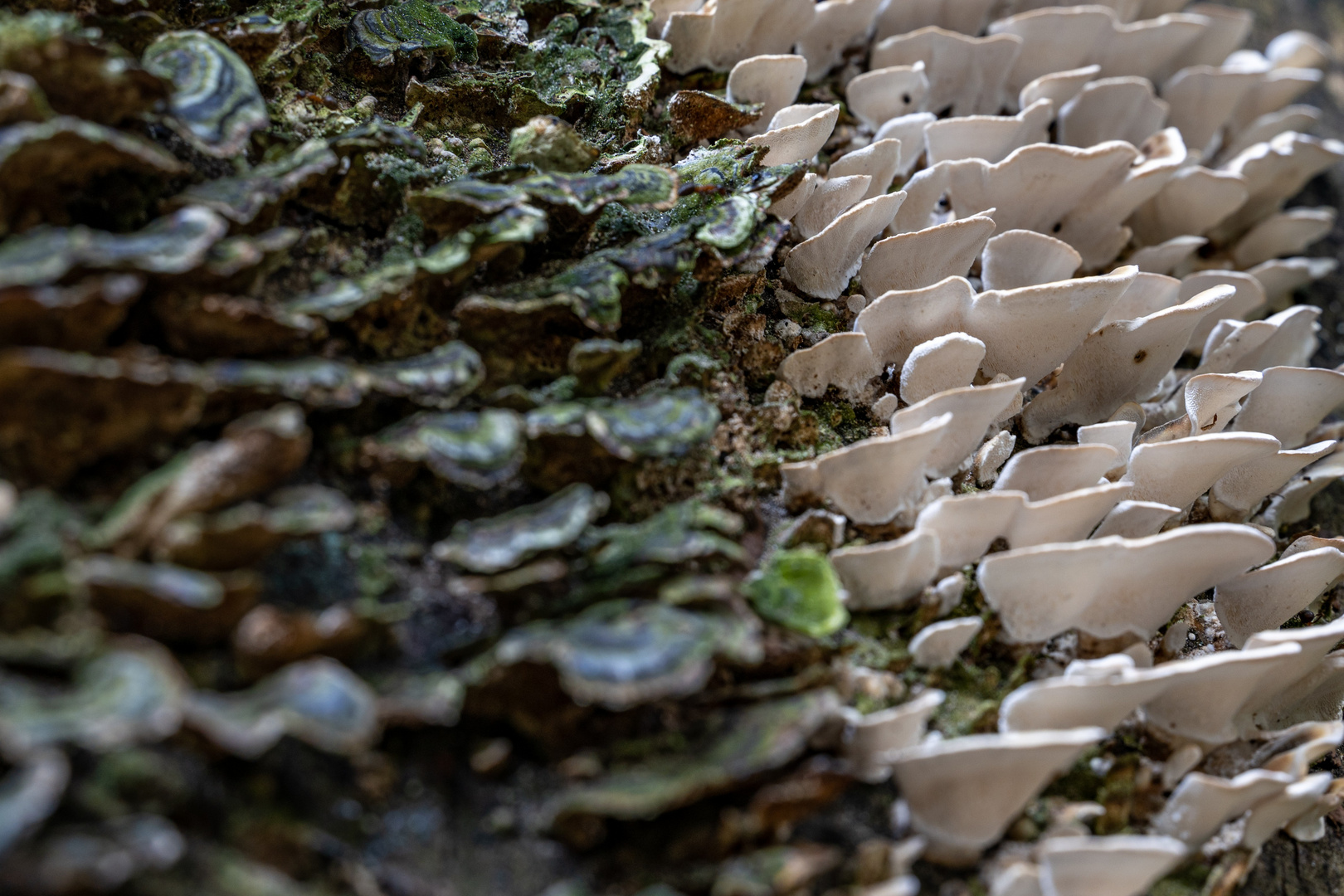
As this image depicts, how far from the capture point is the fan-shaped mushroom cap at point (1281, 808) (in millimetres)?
1772

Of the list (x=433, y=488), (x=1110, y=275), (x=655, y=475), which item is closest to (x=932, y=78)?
(x=1110, y=275)

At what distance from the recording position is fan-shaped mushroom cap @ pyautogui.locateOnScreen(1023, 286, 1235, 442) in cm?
239

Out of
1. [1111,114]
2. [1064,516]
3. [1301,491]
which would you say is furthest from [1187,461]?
[1111,114]

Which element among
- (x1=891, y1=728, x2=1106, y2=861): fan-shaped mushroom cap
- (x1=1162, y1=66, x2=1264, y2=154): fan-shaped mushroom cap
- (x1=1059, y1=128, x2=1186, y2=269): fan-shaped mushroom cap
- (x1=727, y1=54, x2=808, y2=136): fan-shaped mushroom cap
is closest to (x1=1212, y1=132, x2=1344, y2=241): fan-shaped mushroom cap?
(x1=1162, y1=66, x2=1264, y2=154): fan-shaped mushroom cap

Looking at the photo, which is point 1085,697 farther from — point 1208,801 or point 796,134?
point 796,134

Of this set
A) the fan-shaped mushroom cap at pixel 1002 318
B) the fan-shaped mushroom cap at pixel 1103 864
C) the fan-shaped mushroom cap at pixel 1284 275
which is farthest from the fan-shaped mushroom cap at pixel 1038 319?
the fan-shaped mushroom cap at pixel 1284 275

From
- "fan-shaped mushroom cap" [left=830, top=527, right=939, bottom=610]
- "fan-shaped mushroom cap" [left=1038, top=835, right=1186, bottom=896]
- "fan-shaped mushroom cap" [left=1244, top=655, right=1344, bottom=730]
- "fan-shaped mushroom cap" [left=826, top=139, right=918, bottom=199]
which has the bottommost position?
"fan-shaped mushroom cap" [left=1244, top=655, right=1344, bottom=730]

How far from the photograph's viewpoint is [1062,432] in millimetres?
2609

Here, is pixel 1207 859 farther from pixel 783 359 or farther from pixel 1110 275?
pixel 783 359

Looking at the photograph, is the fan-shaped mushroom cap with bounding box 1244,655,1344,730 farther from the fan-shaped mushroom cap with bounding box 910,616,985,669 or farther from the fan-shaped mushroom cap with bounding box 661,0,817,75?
the fan-shaped mushroom cap with bounding box 661,0,817,75

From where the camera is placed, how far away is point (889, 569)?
1.92m

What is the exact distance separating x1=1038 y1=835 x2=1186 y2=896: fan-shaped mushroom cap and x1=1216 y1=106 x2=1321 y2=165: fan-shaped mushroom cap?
3419 millimetres

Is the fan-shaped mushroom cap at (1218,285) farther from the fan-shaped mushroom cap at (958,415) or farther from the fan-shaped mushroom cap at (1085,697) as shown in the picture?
the fan-shaped mushroom cap at (1085,697)

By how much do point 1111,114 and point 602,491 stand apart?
258 cm
